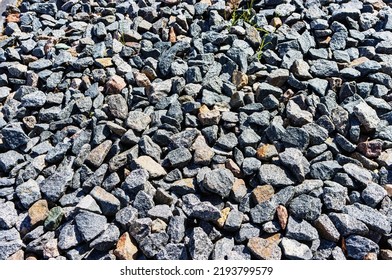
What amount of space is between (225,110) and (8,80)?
143cm

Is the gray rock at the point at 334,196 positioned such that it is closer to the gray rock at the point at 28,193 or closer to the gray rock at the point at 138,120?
the gray rock at the point at 138,120

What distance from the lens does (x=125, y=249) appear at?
1635mm

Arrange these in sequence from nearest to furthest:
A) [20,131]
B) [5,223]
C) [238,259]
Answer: [238,259] < [5,223] < [20,131]

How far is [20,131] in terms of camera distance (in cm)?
207

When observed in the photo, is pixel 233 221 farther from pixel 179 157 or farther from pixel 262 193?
pixel 179 157

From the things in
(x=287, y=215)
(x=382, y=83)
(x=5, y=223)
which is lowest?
(x=5, y=223)

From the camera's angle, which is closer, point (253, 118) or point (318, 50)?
point (253, 118)

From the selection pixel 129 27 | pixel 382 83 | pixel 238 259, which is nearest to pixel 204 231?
pixel 238 259

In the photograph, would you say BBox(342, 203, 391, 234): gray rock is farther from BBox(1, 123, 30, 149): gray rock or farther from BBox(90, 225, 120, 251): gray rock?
BBox(1, 123, 30, 149): gray rock

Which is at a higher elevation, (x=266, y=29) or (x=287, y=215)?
(x=266, y=29)

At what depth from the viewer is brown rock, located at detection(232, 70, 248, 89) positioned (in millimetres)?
2203

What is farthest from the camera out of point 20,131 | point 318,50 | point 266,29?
point 266,29

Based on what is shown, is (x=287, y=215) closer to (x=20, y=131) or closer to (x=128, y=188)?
(x=128, y=188)

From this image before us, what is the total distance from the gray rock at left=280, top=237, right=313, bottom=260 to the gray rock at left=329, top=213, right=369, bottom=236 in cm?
17
